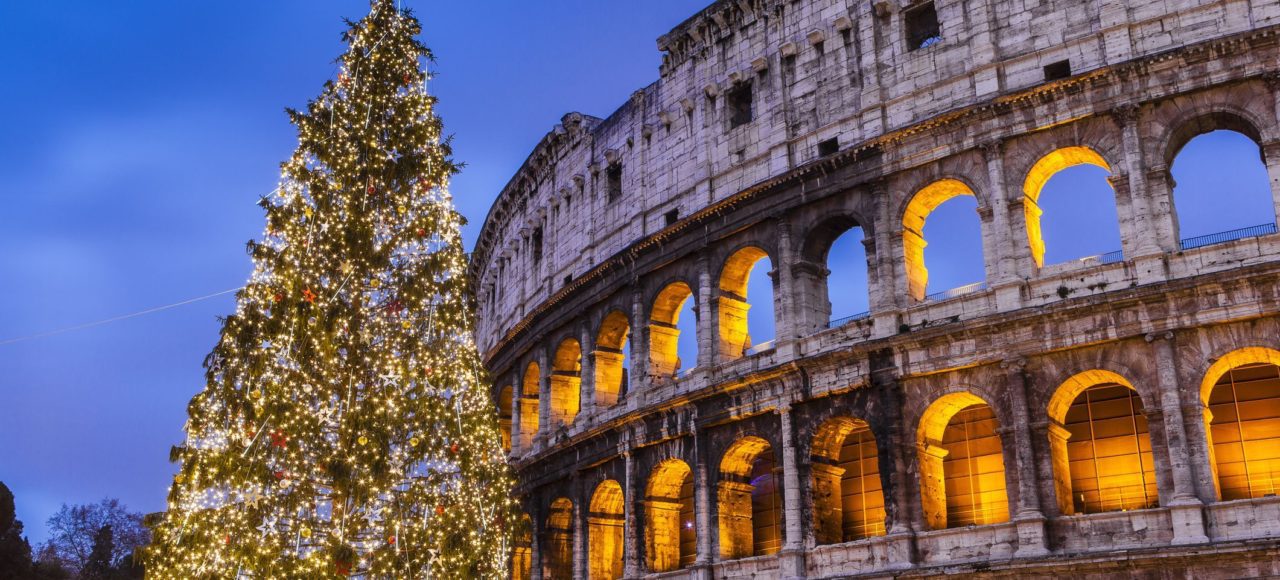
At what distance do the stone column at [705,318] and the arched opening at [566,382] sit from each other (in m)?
5.20

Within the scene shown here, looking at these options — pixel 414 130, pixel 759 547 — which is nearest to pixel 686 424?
pixel 759 547

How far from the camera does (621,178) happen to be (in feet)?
82.2

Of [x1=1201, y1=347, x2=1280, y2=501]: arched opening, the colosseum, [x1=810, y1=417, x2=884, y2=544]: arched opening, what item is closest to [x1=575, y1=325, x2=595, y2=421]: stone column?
the colosseum

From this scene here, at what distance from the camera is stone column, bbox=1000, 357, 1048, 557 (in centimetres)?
1564

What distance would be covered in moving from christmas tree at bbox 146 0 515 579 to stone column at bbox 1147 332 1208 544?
8.88 m

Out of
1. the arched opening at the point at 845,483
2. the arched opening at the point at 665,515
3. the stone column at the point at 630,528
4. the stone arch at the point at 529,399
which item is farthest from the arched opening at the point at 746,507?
the stone arch at the point at 529,399

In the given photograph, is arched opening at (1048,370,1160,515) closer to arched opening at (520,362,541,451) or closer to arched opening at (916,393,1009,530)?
arched opening at (916,393,1009,530)

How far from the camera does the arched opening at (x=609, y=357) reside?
2445cm

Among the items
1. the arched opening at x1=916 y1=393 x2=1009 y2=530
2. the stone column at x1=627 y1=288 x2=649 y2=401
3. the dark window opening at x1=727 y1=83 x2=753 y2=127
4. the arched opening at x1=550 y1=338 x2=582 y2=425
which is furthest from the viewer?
the arched opening at x1=550 y1=338 x2=582 y2=425

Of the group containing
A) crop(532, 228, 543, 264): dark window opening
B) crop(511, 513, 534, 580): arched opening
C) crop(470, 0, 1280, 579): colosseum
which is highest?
crop(532, 228, 543, 264): dark window opening

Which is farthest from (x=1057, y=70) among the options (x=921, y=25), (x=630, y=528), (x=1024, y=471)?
(x=630, y=528)

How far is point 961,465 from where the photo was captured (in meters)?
18.0

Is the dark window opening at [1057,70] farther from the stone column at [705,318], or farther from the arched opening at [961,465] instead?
the stone column at [705,318]

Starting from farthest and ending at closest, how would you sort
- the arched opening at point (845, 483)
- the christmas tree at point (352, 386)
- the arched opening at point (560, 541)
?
the arched opening at point (560, 541) < the arched opening at point (845, 483) < the christmas tree at point (352, 386)
